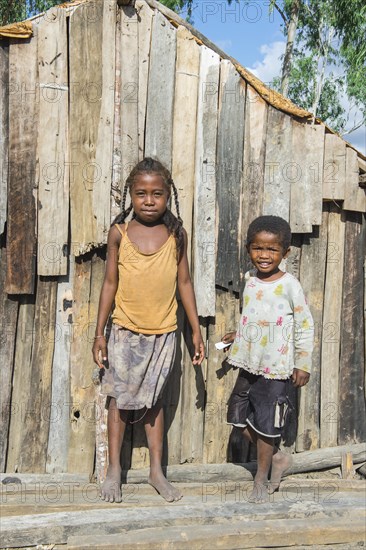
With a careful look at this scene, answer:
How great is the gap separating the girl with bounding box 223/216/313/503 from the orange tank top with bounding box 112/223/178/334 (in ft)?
1.59

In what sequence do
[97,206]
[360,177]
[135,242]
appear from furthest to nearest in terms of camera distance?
1. [360,177]
2. [97,206]
3. [135,242]

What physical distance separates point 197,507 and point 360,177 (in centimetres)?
234

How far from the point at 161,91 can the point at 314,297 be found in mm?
1699

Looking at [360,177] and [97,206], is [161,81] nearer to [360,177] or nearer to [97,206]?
[97,206]

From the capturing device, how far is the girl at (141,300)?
327cm

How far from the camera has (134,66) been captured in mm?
3523

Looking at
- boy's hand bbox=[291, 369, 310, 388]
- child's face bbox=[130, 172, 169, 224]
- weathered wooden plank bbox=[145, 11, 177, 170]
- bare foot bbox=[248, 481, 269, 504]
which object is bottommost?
bare foot bbox=[248, 481, 269, 504]

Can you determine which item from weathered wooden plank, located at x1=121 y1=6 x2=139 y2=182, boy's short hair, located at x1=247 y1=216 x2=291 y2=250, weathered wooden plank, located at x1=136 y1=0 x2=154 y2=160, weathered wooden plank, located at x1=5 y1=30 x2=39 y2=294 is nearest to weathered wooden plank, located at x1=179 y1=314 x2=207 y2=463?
boy's short hair, located at x1=247 y1=216 x2=291 y2=250

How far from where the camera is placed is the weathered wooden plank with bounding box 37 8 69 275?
11.2ft

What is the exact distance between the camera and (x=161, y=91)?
11.7 feet

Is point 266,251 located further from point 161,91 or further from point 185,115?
point 161,91

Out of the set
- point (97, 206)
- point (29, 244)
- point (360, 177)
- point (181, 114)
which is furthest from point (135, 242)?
point (360, 177)

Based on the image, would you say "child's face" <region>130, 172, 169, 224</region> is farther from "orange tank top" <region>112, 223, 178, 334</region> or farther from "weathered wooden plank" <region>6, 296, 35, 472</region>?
"weathered wooden plank" <region>6, 296, 35, 472</region>

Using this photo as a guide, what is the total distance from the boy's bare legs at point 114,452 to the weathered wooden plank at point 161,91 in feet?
5.10
